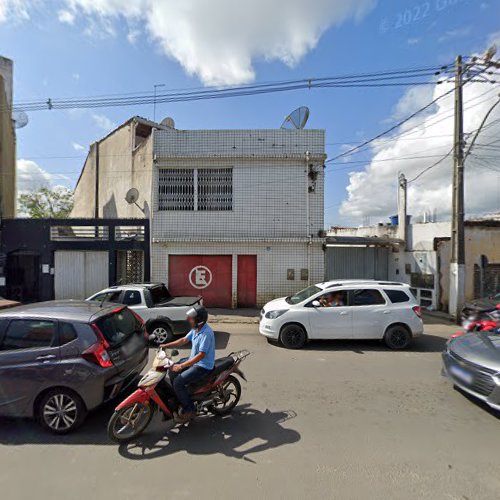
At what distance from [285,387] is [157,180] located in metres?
9.32

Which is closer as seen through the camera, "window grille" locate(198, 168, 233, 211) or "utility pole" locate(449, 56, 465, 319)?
"utility pole" locate(449, 56, 465, 319)

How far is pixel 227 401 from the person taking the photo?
13.0 ft

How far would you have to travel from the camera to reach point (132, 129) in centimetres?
1409

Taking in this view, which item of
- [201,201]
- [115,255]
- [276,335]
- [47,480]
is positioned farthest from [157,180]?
[47,480]

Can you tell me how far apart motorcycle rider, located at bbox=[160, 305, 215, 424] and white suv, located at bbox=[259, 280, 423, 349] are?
3565mm

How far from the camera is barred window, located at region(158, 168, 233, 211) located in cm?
1172

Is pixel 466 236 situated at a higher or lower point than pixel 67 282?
higher

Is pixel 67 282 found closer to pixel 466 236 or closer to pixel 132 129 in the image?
pixel 132 129

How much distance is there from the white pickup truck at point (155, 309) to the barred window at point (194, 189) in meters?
5.04

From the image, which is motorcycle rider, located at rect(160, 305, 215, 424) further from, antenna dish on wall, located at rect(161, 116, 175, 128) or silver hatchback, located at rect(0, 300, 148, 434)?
antenna dish on wall, located at rect(161, 116, 175, 128)

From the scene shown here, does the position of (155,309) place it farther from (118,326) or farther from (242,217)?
(242,217)

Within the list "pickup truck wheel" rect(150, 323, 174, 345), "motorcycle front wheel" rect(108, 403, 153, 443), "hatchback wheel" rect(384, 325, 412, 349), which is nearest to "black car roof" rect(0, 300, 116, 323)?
"motorcycle front wheel" rect(108, 403, 153, 443)

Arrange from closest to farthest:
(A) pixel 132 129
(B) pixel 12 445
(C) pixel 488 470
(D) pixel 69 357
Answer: (C) pixel 488 470 → (B) pixel 12 445 → (D) pixel 69 357 → (A) pixel 132 129

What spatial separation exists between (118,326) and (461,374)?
461cm
